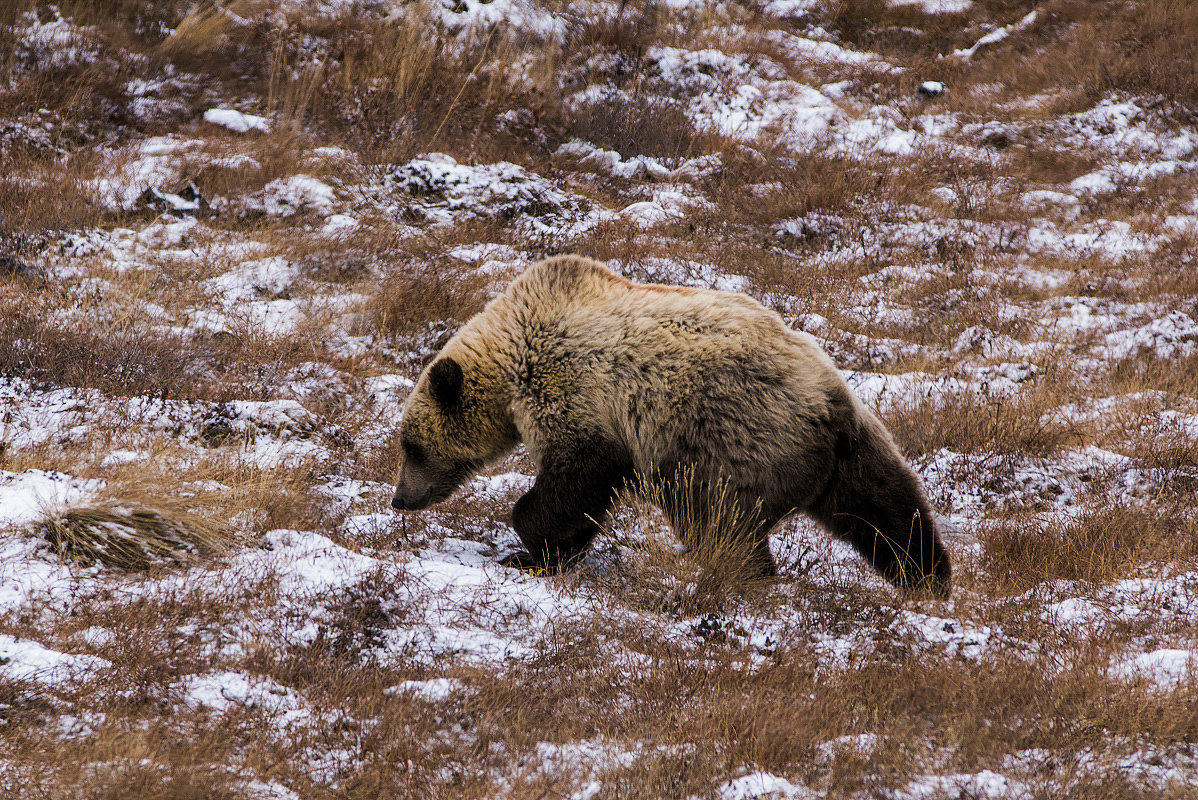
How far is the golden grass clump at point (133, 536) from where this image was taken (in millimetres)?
4152

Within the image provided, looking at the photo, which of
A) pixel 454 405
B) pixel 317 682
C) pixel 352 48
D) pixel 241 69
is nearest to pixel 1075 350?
pixel 454 405

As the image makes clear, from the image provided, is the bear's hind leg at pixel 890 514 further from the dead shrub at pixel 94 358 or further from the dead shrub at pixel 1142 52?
the dead shrub at pixel 1142 52

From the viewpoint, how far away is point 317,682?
353 cm

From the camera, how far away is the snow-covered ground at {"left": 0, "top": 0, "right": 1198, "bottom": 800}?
3287mm

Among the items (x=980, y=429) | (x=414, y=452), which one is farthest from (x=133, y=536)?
(x=980, y=429)

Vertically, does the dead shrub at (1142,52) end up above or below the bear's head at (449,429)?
above

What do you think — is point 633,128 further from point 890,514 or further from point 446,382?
point 890,514

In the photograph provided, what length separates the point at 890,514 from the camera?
178 inches

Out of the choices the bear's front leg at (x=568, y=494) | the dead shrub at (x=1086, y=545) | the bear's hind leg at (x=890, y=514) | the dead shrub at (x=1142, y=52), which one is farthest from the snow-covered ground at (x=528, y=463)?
the dead shrub at (x=1142, y=52)

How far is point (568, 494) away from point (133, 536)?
83.0 inches

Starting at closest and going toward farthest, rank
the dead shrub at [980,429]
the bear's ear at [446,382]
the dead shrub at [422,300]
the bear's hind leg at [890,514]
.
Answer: the bear's hind leg at [890,514], the bear's ear at [446,382], the dead shrub at [980,429], the dead shrub at [422,300]

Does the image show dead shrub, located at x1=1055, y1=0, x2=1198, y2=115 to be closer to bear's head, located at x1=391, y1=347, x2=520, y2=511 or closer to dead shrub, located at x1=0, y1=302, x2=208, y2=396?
bear's head, located at x1=391, y1=347, x2=520, y2=511

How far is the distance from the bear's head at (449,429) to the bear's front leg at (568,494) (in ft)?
1.77

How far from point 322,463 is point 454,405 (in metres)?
1.28
